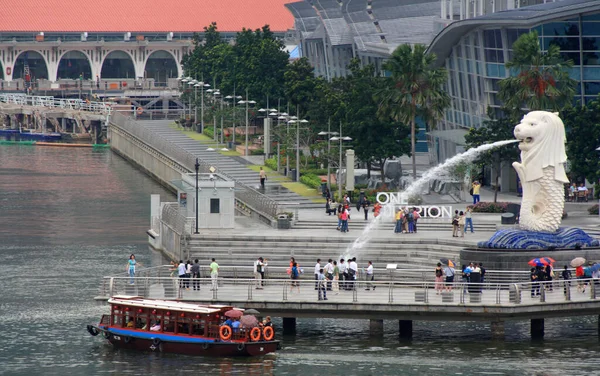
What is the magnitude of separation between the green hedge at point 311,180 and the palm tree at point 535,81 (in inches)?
Answer: 685

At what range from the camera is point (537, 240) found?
2985 inches

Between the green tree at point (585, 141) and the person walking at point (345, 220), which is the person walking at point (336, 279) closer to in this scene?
the person walking at point (345, 220)

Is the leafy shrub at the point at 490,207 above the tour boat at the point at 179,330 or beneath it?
above

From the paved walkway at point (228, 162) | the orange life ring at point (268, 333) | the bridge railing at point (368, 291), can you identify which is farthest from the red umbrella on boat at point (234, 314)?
the paved walkway at point (228, 162)

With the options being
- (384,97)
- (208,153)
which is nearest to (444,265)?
(384,97)

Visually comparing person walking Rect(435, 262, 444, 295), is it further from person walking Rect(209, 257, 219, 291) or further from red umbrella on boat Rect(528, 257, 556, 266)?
person walking Rect(209, 257, 219, 291)

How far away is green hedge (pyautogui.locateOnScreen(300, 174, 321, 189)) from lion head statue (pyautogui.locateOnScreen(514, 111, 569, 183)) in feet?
118

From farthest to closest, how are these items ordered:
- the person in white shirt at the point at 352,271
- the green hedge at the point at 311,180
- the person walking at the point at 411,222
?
the green hedge at the point at 311,180
the person walking at the point at 411,222
the person in white shirt at the point at 352,271

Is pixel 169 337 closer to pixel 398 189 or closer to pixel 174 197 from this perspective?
pixel 398 189

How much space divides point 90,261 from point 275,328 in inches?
927

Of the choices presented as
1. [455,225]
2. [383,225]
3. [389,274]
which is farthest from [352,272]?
[383,225]

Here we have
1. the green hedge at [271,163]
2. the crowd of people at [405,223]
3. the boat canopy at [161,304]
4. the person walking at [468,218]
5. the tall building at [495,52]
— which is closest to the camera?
the boat canopy at [161,304]

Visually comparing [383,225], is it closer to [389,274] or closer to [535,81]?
[389,274]

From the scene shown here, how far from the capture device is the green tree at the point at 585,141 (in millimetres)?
96500
